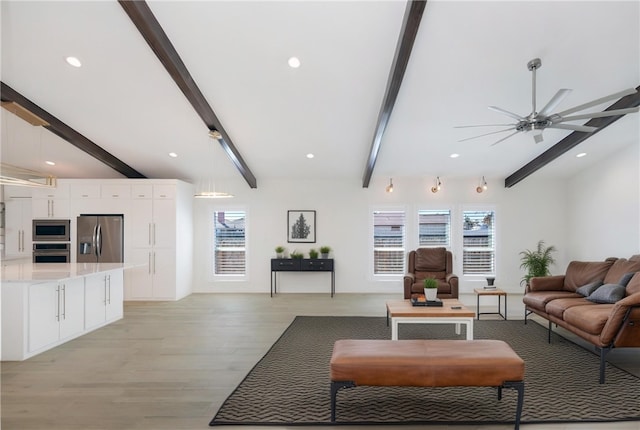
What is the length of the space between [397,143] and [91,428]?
5.09m

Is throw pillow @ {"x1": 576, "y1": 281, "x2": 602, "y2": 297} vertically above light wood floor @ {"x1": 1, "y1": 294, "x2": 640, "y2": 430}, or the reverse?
throw pillow @ {"x1": 576, "y1": 281, "x2": 602, "y2": 297}

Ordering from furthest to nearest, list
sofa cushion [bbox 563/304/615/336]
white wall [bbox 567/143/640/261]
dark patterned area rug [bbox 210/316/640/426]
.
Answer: white wall [bbox 567/143/640/261] < sofa cushion [bbox 563/304/615/336] < dark patterned area rug [bbox 210/316/640/426]

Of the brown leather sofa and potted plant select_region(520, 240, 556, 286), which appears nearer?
the brown leather sofa

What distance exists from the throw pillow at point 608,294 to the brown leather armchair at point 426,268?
1797 millimetres

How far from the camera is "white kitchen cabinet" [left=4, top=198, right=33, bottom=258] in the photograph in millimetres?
6484

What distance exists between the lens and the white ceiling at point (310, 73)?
3.26m

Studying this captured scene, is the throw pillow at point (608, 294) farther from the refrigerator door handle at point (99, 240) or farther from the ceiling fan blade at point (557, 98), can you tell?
the refrigerator door handle at point (99, 240)

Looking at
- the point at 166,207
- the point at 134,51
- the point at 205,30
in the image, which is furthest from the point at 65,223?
the point at 205,30

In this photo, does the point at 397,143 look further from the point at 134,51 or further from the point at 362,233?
the point at 134,51

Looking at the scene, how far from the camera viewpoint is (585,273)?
15.8 feet

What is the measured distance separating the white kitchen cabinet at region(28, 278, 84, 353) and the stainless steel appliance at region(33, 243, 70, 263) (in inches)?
94.2

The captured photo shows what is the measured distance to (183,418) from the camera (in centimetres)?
253

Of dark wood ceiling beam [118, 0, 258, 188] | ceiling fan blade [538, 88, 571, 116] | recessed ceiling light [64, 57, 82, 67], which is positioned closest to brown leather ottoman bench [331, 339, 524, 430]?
ceiling fan blade [538, 88, 571, 116]

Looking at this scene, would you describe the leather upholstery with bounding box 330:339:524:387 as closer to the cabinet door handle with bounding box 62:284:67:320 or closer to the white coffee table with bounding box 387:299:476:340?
the white coffee table with bounding box 387:299:476:340
